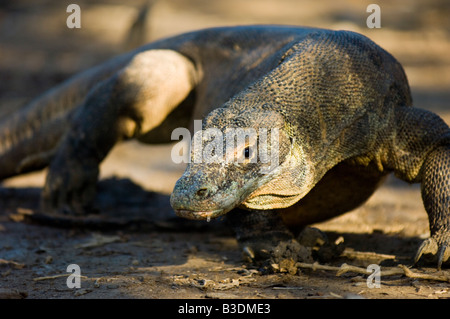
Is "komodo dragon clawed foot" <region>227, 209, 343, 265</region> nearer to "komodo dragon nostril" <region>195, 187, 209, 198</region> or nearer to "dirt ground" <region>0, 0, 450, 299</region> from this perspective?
"dirt ground" <region>0, 0, 450, 299</region>

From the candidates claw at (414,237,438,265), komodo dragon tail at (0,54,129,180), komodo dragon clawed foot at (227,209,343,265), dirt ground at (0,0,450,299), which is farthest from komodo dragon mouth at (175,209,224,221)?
komodo dragon tail at (0,54,129,180)

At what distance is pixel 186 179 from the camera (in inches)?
97.6

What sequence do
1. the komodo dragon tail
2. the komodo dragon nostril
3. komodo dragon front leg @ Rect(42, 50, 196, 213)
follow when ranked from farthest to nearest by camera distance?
1. the komodo dragon tail
2. komodo dragon front leg @ Rect(42, 50, 196, 213)
3. the komodo dragon nostril

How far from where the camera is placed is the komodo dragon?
270cm

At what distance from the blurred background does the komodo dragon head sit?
544cm

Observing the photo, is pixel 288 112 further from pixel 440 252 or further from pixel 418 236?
pixel 418 236

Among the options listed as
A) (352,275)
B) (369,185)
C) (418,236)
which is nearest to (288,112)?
(352,275)

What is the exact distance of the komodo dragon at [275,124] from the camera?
270cm

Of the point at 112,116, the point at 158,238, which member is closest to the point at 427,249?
the point at 158,238

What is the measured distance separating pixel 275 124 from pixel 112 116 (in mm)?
2145

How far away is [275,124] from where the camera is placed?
8.90 ft

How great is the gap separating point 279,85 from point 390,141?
0.75m

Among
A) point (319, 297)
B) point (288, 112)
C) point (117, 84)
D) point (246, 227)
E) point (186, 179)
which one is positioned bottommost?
point (319, 297)

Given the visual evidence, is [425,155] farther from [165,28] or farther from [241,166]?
[165,28]
